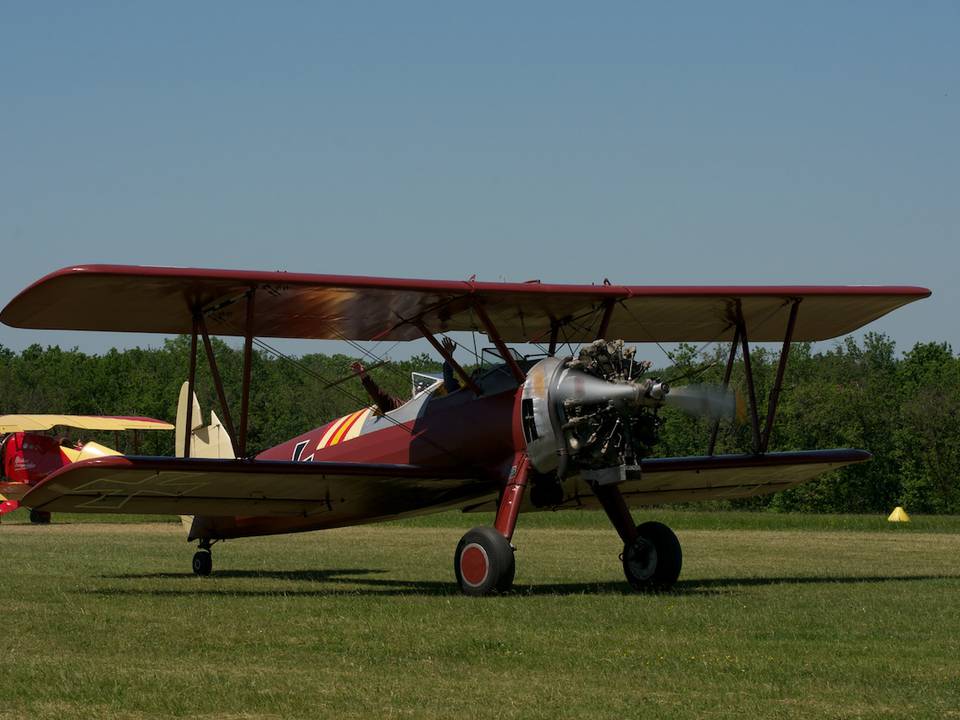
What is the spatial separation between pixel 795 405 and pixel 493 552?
2553 inches

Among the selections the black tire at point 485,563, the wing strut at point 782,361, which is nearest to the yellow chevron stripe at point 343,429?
the black tire at point 485,563

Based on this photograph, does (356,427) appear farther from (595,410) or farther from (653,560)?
(595,410)

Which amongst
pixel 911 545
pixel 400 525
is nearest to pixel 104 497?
pixel 911 545

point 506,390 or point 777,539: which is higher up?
point 506,390

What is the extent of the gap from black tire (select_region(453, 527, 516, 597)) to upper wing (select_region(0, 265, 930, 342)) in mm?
2696

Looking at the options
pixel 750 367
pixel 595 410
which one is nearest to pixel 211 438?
pixel 750 367

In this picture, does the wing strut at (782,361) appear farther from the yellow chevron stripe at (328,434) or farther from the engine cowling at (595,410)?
the yellow chevron stripe at (328,434)

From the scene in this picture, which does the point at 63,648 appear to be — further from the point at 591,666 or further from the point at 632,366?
the point at 632,366

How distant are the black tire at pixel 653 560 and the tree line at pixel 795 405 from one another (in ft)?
136

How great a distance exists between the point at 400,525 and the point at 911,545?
1515cm

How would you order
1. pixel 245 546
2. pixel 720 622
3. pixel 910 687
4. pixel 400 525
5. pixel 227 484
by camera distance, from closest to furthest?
pixel 910 687 → pixel 720 622 → pixel 227 484 → pixel 245 546 → pixel 400 525

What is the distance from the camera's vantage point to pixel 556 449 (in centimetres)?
1363

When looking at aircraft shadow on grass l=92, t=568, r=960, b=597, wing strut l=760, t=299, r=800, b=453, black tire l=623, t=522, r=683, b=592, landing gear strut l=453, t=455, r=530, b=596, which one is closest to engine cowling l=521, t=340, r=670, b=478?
landing gear strut l=453, t=455, r=530, b=596

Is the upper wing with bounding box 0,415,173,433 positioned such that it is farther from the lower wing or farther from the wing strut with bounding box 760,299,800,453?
the wing strut with bounding box 760,299,800,453
